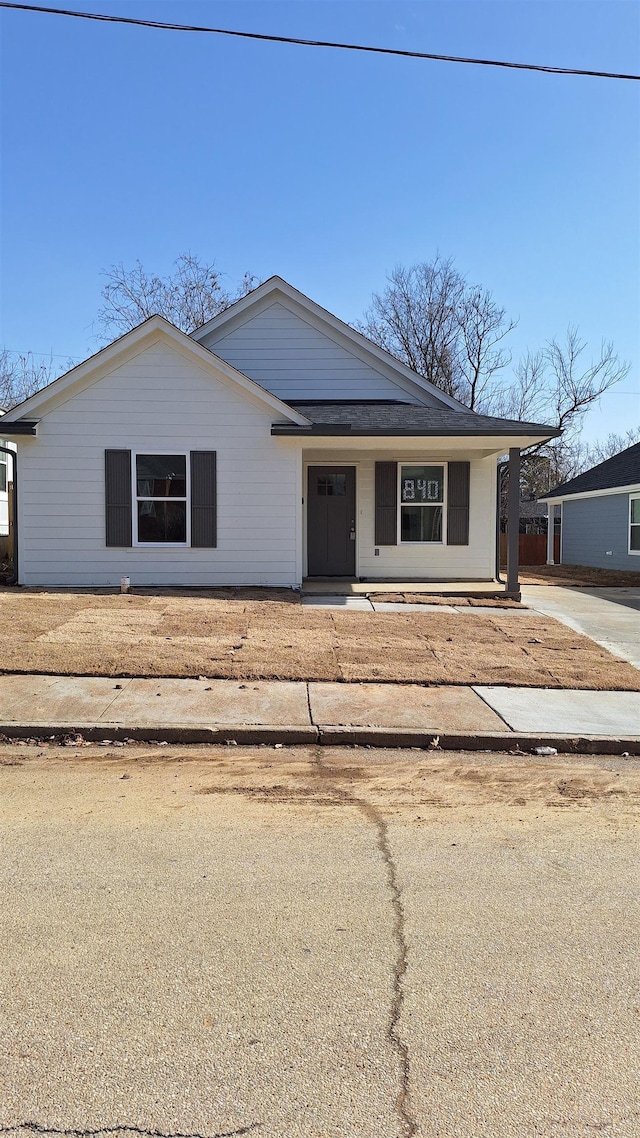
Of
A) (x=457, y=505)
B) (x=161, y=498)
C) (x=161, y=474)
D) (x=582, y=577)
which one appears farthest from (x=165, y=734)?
(x=582, y=577)

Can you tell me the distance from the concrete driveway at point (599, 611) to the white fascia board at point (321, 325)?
456cm

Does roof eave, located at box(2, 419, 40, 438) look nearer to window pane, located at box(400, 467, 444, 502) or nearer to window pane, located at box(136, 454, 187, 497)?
window pane, located at box(136, 454, 187, 497)

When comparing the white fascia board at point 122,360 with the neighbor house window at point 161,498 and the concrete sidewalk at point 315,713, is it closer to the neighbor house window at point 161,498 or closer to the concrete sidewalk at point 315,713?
the neighbor house window at point 161,498

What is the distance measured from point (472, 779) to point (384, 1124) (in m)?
3.12

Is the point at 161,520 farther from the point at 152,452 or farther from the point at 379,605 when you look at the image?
the point at 379,605

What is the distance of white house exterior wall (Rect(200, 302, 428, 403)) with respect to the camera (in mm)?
15023

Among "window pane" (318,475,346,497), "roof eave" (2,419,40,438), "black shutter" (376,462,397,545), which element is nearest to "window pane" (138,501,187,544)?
"roof eave" (2,419,40,438)

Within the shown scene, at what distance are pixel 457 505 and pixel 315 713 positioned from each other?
871 cm

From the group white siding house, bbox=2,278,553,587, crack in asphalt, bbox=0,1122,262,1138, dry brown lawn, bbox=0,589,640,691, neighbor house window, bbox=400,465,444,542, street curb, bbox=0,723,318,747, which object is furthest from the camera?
neighbor house window, bbox=400,465,444,542

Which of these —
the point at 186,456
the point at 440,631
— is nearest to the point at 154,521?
the point at 186,456

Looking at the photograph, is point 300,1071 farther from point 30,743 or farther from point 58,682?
point 58,682

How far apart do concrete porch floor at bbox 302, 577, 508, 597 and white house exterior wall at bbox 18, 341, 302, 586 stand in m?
0.98

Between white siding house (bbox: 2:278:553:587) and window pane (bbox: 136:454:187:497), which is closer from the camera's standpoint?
white siding house (bbox: 2:278:553:587)

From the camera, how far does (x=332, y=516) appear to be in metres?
14.3
